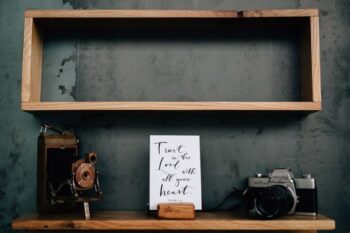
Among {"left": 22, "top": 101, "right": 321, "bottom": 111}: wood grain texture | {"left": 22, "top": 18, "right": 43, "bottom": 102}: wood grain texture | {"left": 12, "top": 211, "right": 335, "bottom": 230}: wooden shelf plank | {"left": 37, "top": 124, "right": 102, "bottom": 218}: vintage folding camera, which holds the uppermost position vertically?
{"left": 22, "top": 18, "right": 43, "bottom": 102}: wood grain texture

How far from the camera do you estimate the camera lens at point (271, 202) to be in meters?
1.41

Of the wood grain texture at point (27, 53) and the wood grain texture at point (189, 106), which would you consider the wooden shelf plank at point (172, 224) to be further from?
the wood grain texture at point (27, 53)

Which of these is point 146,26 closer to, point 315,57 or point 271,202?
point 315,57

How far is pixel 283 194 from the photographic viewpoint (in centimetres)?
145

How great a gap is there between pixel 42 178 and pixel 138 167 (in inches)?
15.2

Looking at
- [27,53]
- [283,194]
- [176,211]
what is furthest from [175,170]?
[27,53]

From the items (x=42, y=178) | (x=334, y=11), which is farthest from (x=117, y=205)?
(x=334, y=11)

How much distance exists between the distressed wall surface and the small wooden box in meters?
0.26

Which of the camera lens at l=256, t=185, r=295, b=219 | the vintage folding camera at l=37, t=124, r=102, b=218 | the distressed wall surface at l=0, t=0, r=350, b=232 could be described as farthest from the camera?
the distressed wall surface at l=0, t=0, r=350, b=232

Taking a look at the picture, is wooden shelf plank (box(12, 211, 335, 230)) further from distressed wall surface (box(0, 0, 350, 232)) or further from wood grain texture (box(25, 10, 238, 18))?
wood grain texture (box(25, 10, 238, 18))

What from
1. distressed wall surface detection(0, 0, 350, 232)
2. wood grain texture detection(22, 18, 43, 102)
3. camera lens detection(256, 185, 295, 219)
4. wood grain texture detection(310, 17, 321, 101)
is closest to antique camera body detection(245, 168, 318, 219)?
camera lens detection(256, 185, 295, 219)

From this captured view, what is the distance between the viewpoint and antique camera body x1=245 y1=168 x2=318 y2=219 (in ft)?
4.69

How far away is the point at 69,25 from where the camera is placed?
175cm

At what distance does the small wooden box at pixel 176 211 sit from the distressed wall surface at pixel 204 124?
261 millimetres
